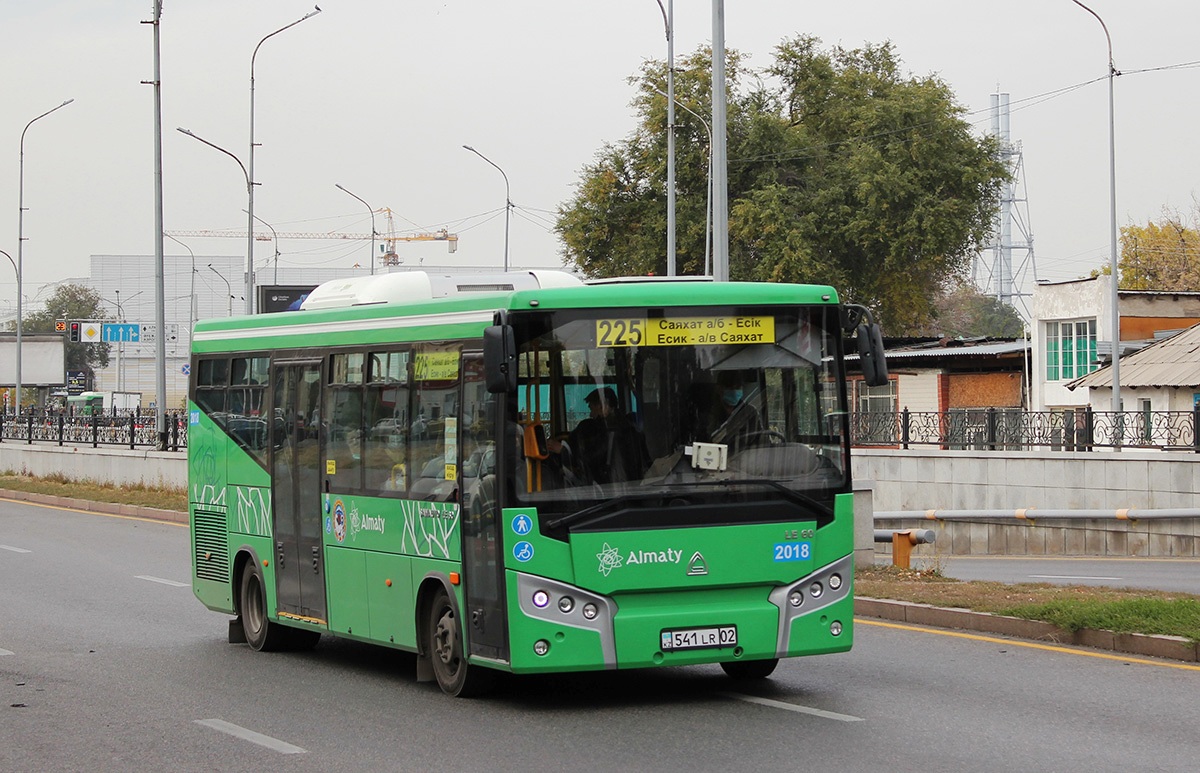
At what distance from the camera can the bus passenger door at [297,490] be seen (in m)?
12.1

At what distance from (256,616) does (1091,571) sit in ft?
42.9

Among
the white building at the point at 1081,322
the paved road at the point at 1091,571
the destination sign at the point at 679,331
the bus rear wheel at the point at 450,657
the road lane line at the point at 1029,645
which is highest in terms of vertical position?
the white building at the point at 1081,322

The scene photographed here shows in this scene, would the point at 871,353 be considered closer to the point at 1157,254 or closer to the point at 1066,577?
the point at 1066,577

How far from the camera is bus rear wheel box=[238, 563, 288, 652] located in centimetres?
1306

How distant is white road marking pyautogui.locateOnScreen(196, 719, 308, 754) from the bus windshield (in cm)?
191

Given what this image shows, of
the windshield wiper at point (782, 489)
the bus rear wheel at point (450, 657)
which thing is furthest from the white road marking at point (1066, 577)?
the bus rear wheel at point (450, 657)

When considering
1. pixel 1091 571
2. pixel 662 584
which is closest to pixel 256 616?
pixel 662 584

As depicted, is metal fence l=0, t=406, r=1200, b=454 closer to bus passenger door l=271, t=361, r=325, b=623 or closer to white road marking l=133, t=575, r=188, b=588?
white road marking l=133, t=575, r=188, b=588

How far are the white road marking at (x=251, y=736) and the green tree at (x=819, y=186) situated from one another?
1889 inches

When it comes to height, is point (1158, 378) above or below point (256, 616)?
above

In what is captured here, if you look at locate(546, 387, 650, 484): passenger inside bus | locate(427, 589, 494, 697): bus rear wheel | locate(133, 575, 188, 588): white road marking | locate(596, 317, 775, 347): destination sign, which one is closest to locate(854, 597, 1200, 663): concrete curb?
locate(596, 317, 775, 347): destination sign

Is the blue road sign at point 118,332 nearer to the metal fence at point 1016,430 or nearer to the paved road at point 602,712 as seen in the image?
the metal fence at point 1016,430

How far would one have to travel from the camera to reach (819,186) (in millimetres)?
59750

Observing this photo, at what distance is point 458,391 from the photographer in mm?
10273
